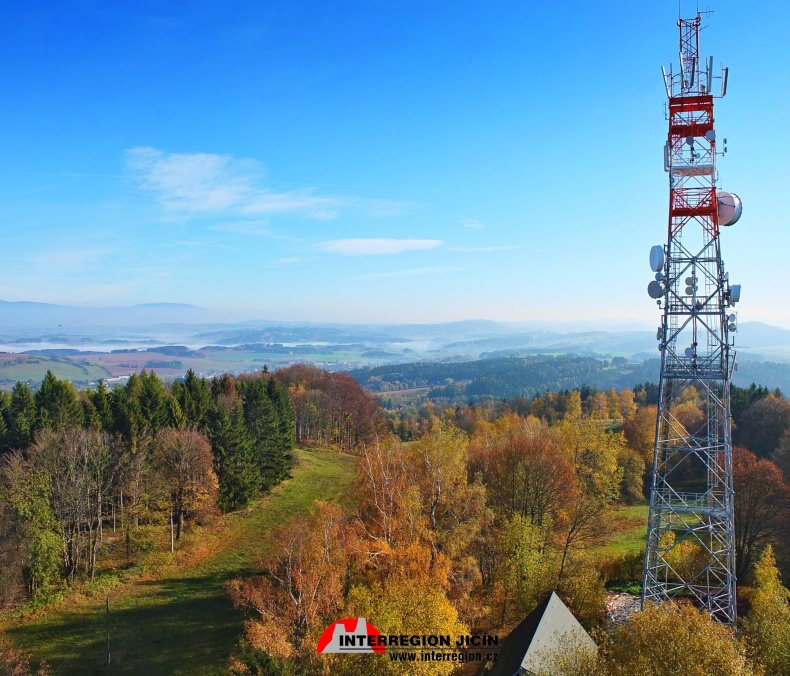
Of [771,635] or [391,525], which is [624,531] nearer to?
[391,525]

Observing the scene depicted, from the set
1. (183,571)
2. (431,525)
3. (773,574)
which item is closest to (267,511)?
(183,571)

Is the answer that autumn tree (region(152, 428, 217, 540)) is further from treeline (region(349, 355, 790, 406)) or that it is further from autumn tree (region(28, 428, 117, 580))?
treeline (region(349, 355, 790, 406))

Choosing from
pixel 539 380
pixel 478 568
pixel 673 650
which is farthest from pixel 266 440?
pixel 539 380

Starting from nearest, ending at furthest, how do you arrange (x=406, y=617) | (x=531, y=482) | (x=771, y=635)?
(x=771, y=635) < (x=406, y=617) < (x=531, y=482)

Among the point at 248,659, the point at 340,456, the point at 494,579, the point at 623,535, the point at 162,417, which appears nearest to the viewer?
the point at 248,659

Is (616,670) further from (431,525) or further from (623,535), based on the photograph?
(623,535)

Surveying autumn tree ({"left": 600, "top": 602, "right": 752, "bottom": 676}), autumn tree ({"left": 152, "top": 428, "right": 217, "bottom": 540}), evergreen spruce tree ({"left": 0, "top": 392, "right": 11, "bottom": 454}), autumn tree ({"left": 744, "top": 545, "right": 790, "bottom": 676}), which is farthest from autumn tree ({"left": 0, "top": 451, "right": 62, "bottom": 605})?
autumn tree ({"left": 744, "top": 545, "right": 790, "bottom": 676})

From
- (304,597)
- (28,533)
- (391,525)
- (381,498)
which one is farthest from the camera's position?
(381,498)
